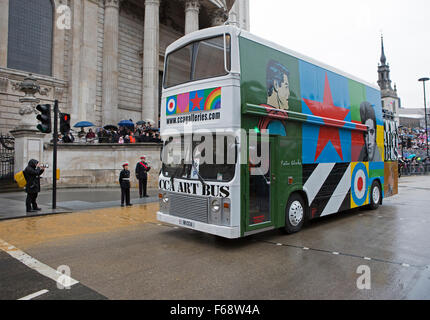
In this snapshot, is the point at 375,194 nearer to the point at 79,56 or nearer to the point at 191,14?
the point at 191,14

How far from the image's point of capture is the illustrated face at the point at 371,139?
990 centimetres

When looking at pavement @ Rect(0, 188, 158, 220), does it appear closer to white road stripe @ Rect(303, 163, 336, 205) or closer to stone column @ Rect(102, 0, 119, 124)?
white road stripe @ Rect(303, 163, 336, 205)

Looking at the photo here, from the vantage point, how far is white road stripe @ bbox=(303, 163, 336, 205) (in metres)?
7.56

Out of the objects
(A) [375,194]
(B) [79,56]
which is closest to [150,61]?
(B) [79,56]

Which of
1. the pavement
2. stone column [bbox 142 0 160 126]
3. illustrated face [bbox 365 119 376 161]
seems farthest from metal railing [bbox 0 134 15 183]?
illustrated face [bbox 365 119 376 161]

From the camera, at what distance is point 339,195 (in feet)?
28.3

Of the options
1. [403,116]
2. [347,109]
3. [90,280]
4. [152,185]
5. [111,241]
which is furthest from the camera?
[403,116]

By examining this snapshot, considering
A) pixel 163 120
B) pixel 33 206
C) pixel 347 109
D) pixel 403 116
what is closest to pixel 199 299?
pixel 163 120

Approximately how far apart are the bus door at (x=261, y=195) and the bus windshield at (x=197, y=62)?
1.92m

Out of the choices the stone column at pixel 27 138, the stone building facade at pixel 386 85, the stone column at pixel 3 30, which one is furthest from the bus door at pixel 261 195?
the stone building facade at pixel 386 85

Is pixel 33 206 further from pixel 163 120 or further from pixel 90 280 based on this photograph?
pixel 90 280

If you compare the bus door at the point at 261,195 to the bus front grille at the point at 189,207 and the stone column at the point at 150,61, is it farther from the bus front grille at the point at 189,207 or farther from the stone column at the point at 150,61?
the stone column at the point at 150,61

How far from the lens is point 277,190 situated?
6652 mm

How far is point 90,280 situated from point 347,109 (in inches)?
307
